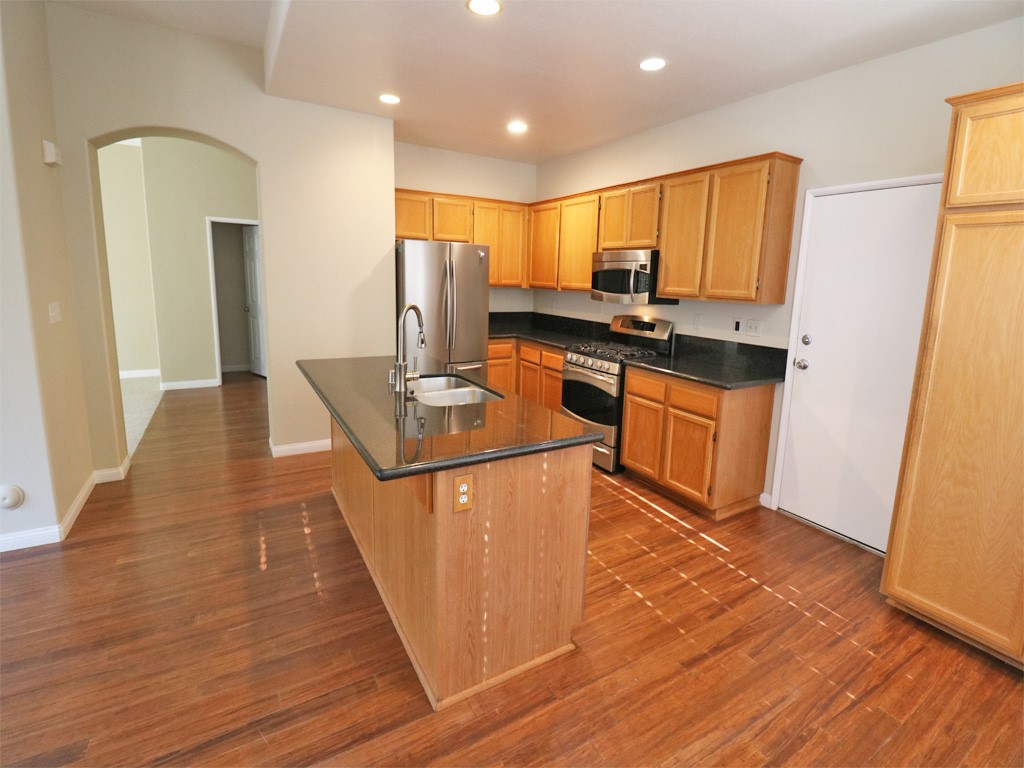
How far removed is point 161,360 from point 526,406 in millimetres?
6203

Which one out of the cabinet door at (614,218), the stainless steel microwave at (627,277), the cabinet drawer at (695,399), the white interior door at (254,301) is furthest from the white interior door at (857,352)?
the white interior door at (254,301)

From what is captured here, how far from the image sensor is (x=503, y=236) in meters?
5.38

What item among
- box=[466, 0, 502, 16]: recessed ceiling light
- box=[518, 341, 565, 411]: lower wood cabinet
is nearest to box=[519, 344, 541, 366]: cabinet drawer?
box=[518, 341, 565, 411]: lower wood cabinet

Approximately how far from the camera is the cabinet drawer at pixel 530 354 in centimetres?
502

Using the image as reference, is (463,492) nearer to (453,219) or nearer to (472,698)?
(472,698)

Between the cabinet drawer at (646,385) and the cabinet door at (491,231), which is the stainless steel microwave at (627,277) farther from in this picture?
the cabinet door at (491,231)

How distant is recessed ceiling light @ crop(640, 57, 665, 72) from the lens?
114 inches

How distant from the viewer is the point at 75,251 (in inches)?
132

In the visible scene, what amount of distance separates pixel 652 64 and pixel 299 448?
376 cm

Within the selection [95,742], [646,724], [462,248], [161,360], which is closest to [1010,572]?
[646,724]

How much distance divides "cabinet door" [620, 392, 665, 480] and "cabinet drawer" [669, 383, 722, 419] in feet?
0.46

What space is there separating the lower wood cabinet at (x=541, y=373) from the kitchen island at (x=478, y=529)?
2.52 metres

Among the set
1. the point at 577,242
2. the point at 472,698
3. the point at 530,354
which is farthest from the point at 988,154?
the point at 530,354

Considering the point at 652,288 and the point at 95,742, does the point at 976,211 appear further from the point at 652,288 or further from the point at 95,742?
the point at 95,742
